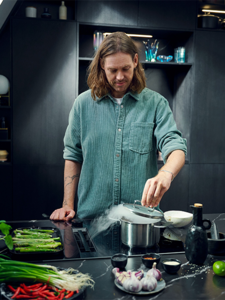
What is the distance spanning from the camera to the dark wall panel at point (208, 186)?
3752 mm

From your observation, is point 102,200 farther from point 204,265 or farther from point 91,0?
point 91,0

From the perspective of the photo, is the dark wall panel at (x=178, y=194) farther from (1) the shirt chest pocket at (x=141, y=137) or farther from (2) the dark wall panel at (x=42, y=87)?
(1) the shirt chest pocket at (x=141, y=137)

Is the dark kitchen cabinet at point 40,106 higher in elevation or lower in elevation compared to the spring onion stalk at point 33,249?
higher

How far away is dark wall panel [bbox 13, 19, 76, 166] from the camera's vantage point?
130 inches

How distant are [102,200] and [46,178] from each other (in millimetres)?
1687

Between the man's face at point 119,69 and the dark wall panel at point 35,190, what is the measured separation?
181 cm

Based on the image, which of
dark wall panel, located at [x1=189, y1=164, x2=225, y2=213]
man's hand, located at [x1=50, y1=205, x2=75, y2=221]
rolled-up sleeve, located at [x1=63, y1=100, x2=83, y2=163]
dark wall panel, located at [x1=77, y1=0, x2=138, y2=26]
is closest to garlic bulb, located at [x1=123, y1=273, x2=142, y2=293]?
man's hand, located at [x1=50, y1=205, x2=75, y2=221]

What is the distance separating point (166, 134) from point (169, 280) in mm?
915

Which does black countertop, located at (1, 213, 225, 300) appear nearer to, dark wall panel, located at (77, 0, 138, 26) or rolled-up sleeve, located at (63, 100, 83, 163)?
rolled-up sleeve, located at (63, 100, 83, 163)

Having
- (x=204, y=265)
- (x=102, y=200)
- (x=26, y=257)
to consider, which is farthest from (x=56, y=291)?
(x=102, y=200)

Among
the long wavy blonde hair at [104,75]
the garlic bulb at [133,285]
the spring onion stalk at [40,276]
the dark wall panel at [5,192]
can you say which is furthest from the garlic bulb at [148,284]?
the dark wall panel at [5,192]

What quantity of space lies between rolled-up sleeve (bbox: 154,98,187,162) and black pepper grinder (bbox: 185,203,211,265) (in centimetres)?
58

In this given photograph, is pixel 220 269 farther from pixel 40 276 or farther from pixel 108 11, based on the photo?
pixel 108 11

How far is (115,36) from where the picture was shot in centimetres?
178
